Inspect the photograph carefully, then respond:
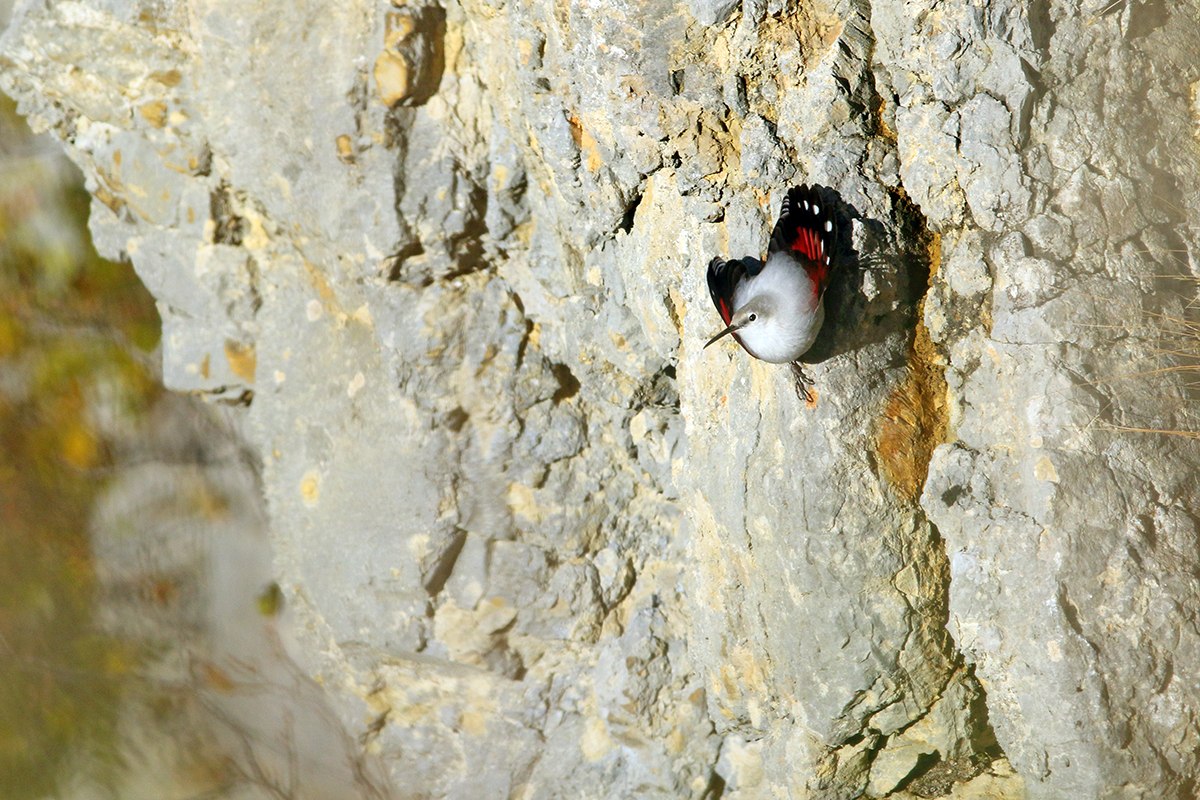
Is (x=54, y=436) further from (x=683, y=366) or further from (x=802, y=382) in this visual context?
(x=802, y=382)

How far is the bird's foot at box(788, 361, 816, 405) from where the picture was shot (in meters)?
1.79

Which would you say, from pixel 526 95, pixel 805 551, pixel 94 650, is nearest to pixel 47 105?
pixel 526 95

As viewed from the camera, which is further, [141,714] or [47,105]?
[141,714]

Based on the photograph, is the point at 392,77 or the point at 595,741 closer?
the point at 392,77

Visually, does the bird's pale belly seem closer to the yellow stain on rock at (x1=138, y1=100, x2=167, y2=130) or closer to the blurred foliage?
the yellow stain on rock at (x1=138, y1=100, x2=167, y2=130)

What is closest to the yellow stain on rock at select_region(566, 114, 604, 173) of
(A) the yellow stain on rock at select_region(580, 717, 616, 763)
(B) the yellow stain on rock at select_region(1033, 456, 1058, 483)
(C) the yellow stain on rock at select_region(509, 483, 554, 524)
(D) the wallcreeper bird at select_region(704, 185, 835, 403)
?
(D) the wallcreeper bird at select_region(704, 185, 835, 403)

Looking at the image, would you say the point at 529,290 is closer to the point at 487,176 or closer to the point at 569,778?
the point at 487,176

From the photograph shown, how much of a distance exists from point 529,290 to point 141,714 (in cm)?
291

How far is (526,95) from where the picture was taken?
222 centimetres

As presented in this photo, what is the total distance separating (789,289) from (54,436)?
3.96 metres

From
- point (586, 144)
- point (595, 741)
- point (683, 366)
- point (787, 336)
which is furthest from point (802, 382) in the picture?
point (595, 741)

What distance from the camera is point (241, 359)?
3176mm

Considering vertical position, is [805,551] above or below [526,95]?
below

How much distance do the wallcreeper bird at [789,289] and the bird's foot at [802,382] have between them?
0.07ft
